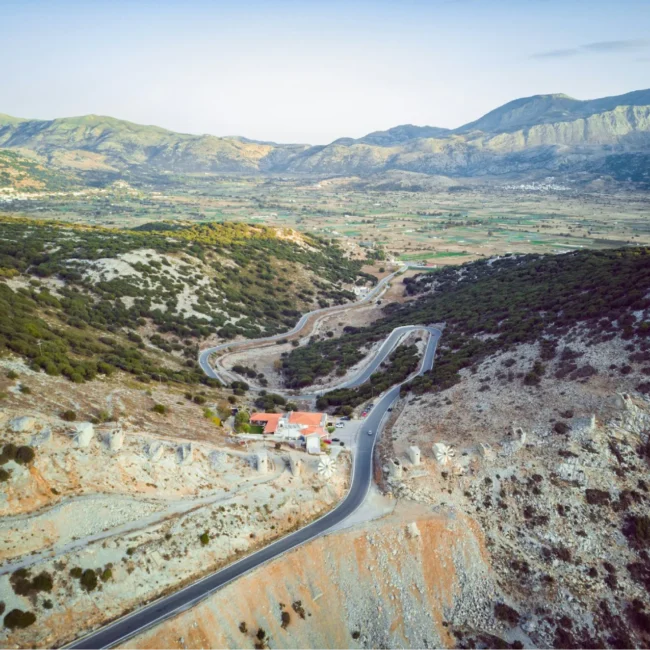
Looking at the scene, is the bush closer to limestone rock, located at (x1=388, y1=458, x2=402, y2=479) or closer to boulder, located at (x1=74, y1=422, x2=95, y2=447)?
boulder, located at (x1=74, y1=422, x2=95, y2=447)

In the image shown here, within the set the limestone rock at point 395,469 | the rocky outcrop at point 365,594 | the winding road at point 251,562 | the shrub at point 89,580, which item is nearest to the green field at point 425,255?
the winding road at point 251,562

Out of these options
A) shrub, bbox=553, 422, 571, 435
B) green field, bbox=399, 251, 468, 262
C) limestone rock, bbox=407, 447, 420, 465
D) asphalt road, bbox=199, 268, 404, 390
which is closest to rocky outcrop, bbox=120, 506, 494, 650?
limestone rock, bbox=407, 447, 420, 465

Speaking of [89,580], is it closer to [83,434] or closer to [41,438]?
[83,434]

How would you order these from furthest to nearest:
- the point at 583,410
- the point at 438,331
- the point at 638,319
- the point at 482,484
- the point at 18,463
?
the point at 438,331, the point at 638,319, the point at 583,410, the point at 482,484, the point at 18,463

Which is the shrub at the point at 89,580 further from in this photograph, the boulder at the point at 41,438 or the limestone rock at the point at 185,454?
the limestone rock at the point at 185,454

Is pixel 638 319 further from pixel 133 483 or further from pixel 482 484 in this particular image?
pixel 133 483

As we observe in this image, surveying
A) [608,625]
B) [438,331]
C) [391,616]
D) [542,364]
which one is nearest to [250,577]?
[391,616]

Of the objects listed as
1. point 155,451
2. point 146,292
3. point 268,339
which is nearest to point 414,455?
point 155,451
